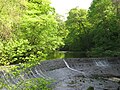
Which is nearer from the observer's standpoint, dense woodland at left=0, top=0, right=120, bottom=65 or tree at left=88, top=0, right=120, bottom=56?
dense woodland at left=0, top=0, right=120, bottom=65

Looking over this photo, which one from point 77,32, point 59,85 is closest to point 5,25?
point 59,85

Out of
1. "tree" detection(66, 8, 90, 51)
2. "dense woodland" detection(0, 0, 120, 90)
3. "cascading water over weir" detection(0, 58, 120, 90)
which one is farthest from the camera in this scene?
"tree" detection(66, 8, 90, 51)

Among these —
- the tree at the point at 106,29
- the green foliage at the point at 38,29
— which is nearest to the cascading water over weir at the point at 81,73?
the green foliage at the point at 38,29

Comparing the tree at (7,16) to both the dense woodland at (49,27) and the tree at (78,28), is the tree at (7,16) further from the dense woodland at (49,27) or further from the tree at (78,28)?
the tree at (78,28)

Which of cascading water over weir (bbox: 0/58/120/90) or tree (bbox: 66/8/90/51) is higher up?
tree (bbox: 66/8/90/51)

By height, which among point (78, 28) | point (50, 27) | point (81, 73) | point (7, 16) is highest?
point (7, 16)

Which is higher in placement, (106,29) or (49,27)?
(49,27)

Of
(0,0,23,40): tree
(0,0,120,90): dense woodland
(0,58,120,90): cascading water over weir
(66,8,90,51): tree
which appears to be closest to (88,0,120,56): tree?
(0,0,120,90): dense woodland

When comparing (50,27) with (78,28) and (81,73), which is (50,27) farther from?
(78,28)

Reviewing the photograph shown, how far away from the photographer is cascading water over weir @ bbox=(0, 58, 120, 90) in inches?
674

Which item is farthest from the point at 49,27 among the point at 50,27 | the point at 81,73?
the point at 81,73

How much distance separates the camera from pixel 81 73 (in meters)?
22.0

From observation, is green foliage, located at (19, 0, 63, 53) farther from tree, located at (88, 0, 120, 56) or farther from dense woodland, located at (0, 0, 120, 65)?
tree, located at (88, 0, 120, 56)

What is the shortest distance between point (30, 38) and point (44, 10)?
5178mm
